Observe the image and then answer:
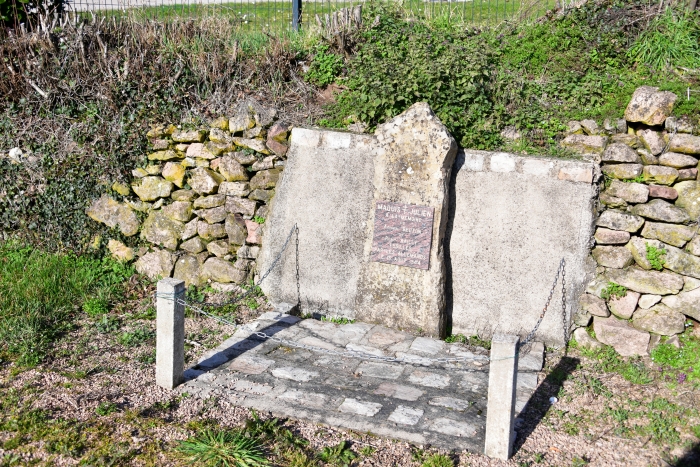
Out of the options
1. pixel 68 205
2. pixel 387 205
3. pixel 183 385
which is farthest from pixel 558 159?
pixel 68 205

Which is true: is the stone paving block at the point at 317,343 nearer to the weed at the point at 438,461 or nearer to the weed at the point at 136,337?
the weed at the point at 136,337

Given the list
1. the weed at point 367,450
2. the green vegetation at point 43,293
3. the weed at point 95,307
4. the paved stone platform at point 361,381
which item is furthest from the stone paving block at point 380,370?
the weed at point 95,307

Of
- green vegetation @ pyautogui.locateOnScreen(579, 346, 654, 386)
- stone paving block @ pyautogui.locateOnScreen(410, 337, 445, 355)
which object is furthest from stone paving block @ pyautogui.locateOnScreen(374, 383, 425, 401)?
green vegetation @ pyautogui.locateOnScreen(579, 346, 654, 386)

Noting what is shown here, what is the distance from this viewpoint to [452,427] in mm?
4781

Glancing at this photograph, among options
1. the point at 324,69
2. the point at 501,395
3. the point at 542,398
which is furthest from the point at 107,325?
the point at 542,398

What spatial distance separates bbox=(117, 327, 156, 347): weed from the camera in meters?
6.21

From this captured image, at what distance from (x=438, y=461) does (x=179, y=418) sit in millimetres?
2010

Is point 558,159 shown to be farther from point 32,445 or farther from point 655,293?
point 32,445

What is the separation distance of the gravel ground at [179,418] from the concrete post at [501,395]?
12cm

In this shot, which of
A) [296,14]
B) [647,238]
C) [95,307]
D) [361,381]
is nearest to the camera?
[361,381]

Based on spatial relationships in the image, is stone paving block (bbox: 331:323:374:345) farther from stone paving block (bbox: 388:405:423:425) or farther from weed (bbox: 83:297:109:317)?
weed (bbox: 83:297:109:317)

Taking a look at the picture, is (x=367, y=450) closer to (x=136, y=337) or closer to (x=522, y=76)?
(x=136, y=337)

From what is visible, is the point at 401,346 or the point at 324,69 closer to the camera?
the point at 401,346

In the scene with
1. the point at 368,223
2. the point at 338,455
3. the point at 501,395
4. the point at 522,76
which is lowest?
the point at 338,455
